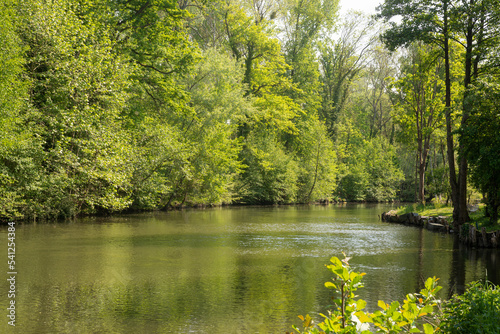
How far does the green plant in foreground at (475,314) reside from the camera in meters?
3.69

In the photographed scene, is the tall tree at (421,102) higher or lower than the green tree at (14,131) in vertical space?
higher

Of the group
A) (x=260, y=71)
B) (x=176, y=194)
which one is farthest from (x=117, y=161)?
(x=260, y=71)

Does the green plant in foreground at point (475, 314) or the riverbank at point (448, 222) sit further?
the riverbank at point (448, 222)

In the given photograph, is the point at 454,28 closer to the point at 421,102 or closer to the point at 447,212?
the point at 447,212

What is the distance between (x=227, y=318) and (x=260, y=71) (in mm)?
38677

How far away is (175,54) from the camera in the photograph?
2542 cm

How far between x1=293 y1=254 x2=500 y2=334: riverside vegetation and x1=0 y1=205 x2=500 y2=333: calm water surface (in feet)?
5.58

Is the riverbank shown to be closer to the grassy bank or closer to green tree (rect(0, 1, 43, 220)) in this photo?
the grassy bank

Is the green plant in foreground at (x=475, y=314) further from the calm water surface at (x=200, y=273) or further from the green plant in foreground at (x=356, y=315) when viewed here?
the calm water surface at (x=200, y=273)

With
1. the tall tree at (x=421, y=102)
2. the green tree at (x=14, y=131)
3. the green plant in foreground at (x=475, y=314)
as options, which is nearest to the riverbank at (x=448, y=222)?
the tall tree at (x=421, y=102)

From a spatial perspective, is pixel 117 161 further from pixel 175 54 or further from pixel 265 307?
pixel 265 307

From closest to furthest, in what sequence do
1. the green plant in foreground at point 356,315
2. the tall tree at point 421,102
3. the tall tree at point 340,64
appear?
the green plant in foreground at point 356,315
the tall tree at point 421,102
the tall tree at point 340,64

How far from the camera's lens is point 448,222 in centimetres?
2214

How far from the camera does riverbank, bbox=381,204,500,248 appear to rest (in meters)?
17.0
